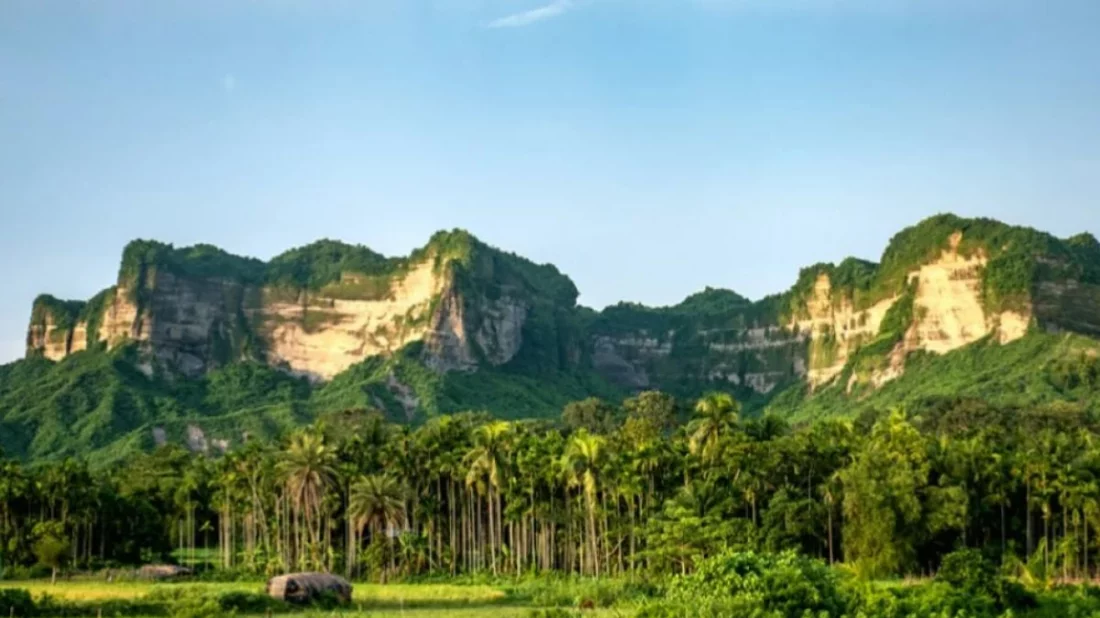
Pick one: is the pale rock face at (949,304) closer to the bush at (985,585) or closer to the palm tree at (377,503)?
the palm tree at (377,503)

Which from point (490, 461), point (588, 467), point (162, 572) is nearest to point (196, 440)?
point (162, 572)

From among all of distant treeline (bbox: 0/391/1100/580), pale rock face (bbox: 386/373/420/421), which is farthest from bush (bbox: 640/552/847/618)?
pale rock face (bbox: 386/373/420/421)

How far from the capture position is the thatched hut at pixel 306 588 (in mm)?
56938

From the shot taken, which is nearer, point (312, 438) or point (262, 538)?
point (312, 438)

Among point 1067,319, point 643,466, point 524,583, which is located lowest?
point 524,583

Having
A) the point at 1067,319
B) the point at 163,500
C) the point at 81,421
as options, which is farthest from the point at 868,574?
the point at 81,421

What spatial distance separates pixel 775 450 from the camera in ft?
248

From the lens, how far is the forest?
70000 millimetres

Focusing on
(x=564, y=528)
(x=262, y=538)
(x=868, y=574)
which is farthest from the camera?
(x=262, y=538)

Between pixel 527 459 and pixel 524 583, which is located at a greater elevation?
pixel 527 459

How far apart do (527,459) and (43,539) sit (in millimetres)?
29245

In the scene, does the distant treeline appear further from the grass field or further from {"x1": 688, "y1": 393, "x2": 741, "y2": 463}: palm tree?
Result: the grass field

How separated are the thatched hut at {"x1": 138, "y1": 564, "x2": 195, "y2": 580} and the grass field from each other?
256cm

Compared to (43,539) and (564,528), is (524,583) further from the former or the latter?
(43,539)
